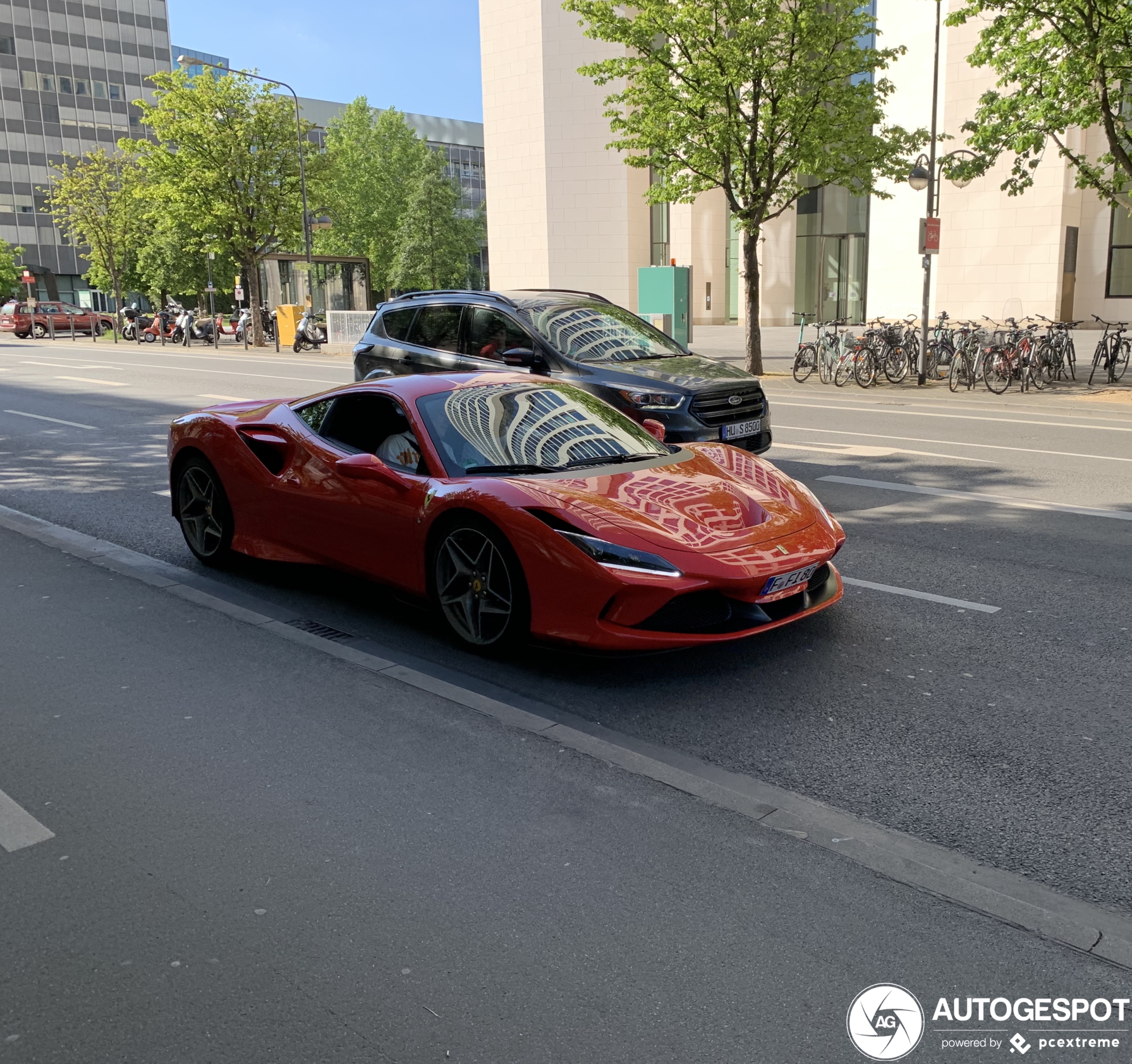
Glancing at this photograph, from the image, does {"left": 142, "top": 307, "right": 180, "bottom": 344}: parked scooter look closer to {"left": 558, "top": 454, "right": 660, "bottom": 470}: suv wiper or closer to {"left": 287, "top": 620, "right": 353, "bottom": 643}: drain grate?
{"left": 287, "top": 620, "right": 353, "bottom": 643}: drain grate

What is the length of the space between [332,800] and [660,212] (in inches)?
2122

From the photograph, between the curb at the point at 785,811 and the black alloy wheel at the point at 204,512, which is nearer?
the curb at the point at 785,811

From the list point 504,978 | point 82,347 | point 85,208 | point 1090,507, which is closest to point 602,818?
point 504,978

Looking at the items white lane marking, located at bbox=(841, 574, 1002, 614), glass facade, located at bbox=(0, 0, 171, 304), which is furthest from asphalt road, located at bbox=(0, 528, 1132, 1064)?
glass facade, located at bbox=(0, 0, 171, 304)

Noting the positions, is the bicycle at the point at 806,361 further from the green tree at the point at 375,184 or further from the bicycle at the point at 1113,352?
the green tree at the point at 375,184

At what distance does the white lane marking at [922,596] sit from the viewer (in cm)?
623

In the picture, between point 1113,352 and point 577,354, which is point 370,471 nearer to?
point 577,354

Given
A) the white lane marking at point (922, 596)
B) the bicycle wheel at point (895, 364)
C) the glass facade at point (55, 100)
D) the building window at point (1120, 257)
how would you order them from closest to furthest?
the white lane marking at point (922, 596) → the bicycle wheel at point (895, 364) → the building window at point (1120, 257) → the glass facade at point (55, 100)

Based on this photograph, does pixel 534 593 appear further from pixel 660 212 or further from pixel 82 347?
pixel 660 212

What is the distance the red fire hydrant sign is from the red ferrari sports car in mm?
15445

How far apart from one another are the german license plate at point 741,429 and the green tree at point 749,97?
12.6 meters

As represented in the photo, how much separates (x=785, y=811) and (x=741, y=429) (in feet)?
21.5

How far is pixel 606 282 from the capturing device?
53.2m

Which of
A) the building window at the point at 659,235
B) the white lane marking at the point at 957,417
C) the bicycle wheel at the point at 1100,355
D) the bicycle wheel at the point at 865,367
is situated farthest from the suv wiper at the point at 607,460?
the building window at the point at 659,235
